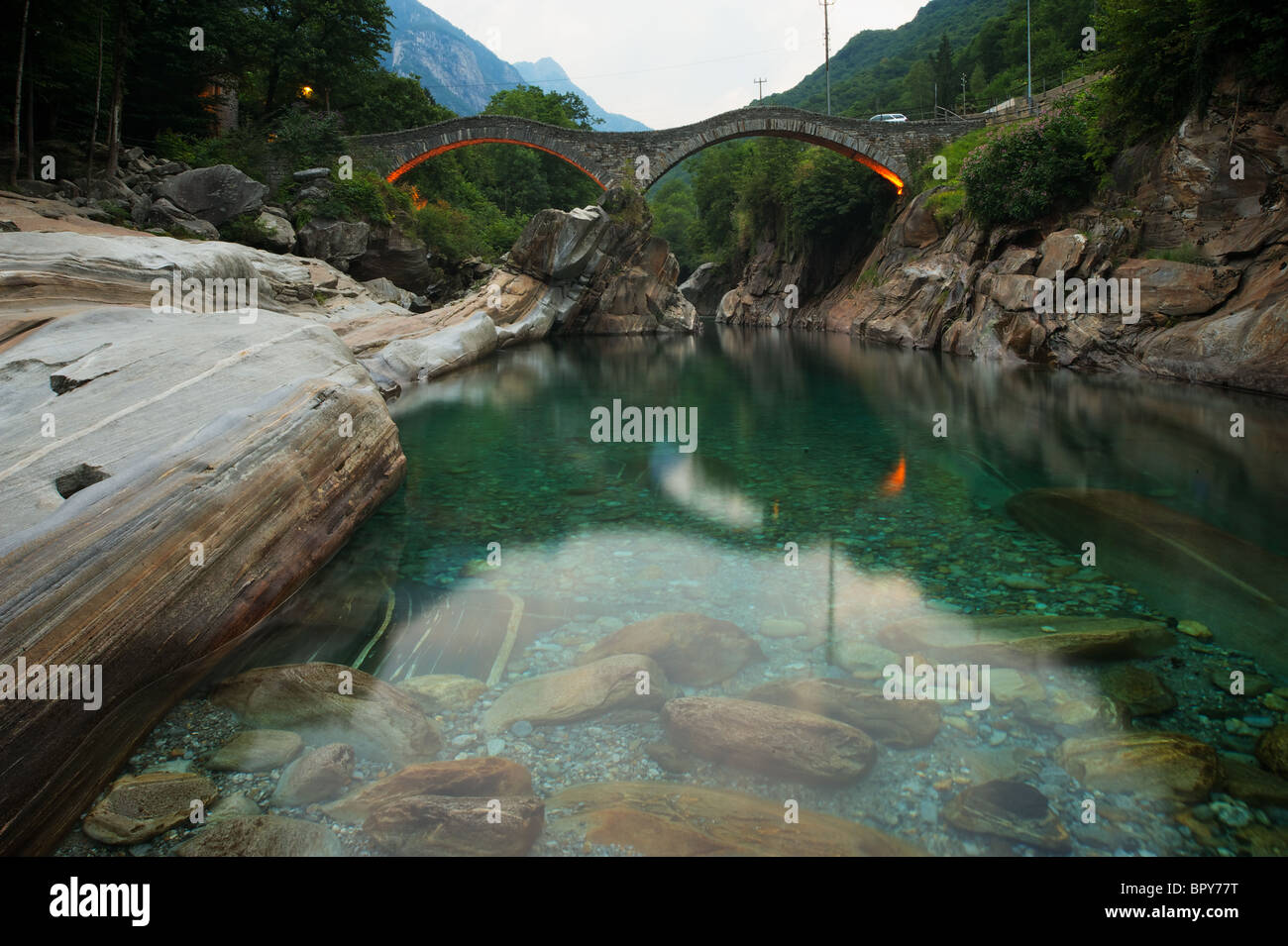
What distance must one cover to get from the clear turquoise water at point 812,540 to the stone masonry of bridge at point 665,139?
28.7 meters

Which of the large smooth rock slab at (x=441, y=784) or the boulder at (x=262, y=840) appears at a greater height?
the large smooth rock slab at (x=441, y=784)

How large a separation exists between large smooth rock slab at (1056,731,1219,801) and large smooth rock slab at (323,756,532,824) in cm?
245

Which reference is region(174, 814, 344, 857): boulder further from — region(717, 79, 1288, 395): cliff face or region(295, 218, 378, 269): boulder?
region(295, 218, 378, 269): boulder

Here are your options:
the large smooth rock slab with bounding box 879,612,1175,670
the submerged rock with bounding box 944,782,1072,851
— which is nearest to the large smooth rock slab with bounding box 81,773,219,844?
the submerged rock with bounding box 944,782,1072,851

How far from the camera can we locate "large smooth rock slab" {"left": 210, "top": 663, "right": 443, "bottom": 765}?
3.38 meters

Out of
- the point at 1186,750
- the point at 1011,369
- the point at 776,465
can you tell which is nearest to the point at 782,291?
the point at 1011,369

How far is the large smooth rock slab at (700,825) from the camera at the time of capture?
267 centimetres

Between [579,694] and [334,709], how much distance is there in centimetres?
125

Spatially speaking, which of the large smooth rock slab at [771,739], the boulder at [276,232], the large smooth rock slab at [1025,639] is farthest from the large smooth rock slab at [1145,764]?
the boulder at [276,232]

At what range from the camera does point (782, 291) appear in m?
44.9

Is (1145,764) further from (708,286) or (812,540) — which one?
(708,286)

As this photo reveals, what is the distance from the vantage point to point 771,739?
3324 mm

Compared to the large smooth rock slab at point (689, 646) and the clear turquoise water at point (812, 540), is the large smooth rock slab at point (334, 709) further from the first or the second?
the large smooth rock slab at point (689, 646)
